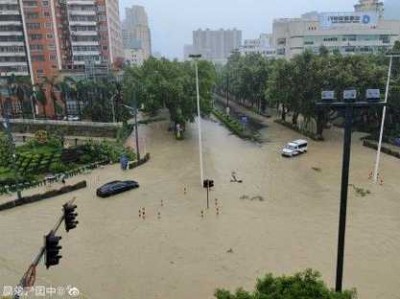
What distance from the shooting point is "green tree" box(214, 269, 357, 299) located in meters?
11.4

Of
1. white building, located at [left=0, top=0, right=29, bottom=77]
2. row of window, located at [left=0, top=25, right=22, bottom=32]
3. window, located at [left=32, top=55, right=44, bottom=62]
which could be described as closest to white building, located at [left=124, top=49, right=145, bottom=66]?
window, located at [left=32, top=55, right=44, bottom=62]

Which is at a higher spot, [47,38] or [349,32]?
[349,32]

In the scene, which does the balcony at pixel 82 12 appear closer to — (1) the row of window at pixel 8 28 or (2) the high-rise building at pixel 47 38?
(2) the high-rise building at pixel 47 38

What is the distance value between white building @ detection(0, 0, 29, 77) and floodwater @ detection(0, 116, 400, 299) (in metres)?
44.0

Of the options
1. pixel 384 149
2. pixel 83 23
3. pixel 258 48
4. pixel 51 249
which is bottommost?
pixel 384 149

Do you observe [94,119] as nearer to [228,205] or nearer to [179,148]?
[179,148]

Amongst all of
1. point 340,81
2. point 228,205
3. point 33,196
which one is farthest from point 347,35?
point 33,196

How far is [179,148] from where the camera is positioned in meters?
48.3

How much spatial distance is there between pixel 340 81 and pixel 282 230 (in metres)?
25.8

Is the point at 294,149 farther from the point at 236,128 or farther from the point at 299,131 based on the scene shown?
the point at 236,128

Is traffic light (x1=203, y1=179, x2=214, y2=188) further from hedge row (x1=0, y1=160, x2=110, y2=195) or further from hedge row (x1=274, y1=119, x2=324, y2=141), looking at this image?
hedge row (x1=274, y1=119, x2=324, y2=141)

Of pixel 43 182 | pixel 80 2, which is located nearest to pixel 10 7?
pixel 80 2

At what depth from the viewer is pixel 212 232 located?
2500 cm

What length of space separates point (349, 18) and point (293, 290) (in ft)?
283
